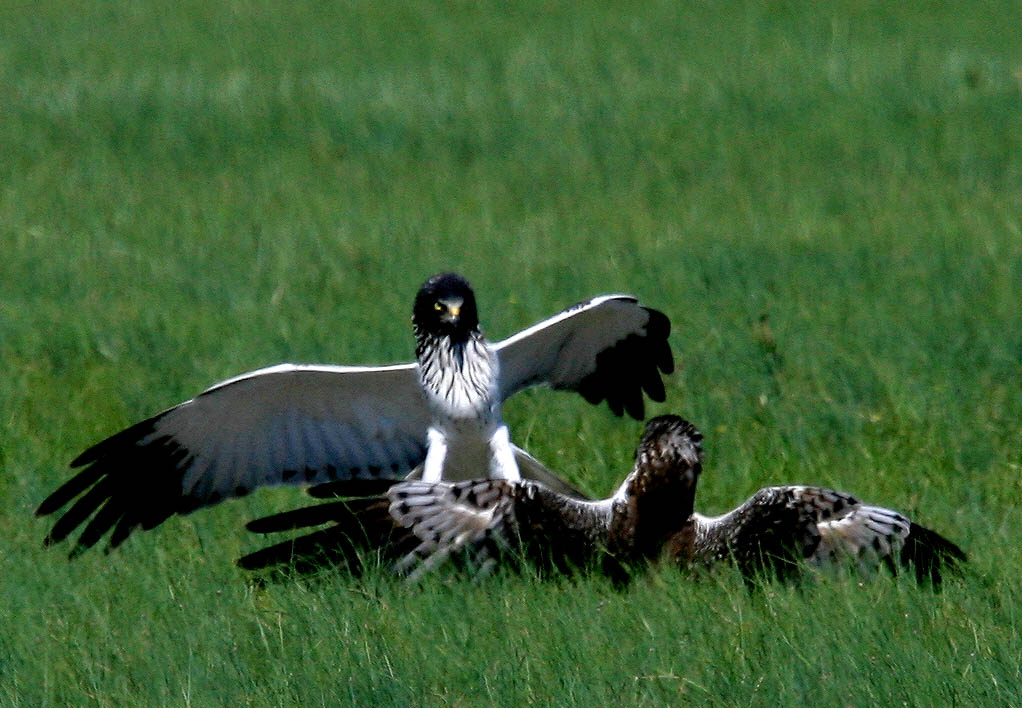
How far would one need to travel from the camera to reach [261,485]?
21.1 feet

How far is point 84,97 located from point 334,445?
7.65 metres

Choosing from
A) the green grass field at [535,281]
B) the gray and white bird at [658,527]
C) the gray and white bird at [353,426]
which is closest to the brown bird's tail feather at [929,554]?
the gray and white bird at [658,527]

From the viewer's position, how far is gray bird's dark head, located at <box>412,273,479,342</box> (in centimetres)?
644

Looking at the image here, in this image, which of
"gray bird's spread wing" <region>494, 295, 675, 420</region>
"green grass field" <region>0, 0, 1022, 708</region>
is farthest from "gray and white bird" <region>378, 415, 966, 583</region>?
"gray bird's spread wing" <region>494, 295, 675, 420</region>

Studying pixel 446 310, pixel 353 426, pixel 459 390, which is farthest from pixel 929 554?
pixel 353 426

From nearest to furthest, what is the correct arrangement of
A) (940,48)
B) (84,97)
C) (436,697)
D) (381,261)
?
(436,697) → (381,261) → (84,97) → (940,48)

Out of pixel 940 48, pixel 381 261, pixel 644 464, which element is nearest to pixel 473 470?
pixel 644 464

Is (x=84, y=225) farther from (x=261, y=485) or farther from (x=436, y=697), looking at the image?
(x=436, y=697)

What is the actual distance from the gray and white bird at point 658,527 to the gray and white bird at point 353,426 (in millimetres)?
544

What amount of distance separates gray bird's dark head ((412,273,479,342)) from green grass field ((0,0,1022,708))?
2.62 feet

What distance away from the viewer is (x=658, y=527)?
18.0ft

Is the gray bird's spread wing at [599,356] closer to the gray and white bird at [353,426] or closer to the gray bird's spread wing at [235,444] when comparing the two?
the gray and white bird at [353,426]

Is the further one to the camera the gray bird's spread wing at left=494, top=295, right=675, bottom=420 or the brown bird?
the gray bird's spread wing at left=494, top=295, right=675, bottom=420

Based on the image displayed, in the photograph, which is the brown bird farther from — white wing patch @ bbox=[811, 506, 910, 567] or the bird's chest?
the bird's chest
